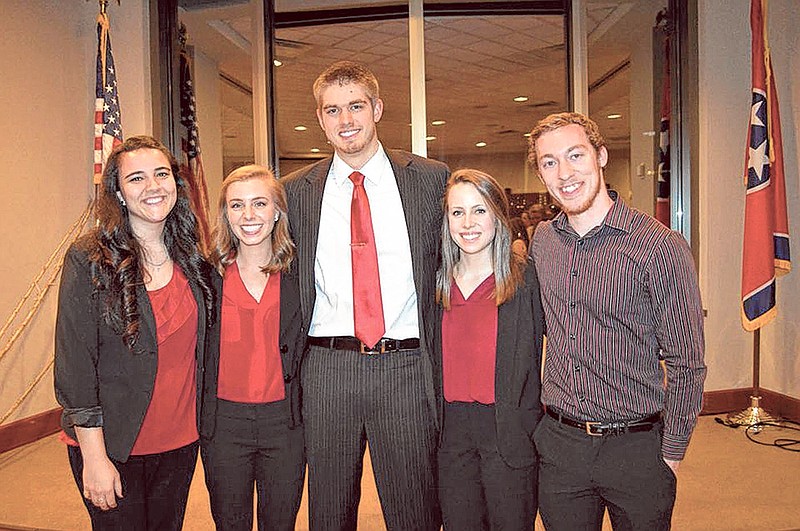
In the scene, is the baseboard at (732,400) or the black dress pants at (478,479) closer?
the black dress pants at (478,479)

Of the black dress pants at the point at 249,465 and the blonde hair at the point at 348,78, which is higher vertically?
the blonde hair at the point at 348,78

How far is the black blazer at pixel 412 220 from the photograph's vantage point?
7.39 ft

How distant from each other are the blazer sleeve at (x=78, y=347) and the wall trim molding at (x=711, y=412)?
9.76 feet

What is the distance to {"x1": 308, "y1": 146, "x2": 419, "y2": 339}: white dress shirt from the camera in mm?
2256

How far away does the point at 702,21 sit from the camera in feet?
15.5

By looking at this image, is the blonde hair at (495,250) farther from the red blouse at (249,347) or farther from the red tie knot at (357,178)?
the red blouse at (249,347)

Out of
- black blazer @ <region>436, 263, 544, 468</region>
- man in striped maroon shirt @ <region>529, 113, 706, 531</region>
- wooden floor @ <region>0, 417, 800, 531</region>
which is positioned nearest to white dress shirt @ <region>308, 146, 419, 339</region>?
black blazer @ <region>436, 263, 544, 468</region>

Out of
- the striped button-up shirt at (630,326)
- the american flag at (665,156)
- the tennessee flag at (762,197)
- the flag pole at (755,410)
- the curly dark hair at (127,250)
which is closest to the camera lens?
the striped button-up shirt at (630,326)

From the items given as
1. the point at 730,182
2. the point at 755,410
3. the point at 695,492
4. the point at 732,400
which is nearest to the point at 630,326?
the point at 695,492

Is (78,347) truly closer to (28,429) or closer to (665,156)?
A: (28,429)

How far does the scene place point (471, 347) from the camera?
2146mm

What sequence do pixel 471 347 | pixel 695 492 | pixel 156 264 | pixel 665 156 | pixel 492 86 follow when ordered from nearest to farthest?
pixel 156 264 → pixel 471 347 → pixel 695 492 → pixel 665 156 → pixel 492 86

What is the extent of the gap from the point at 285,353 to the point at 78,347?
62 centimetres

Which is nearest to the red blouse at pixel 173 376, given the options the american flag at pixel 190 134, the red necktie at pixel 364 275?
the red necktie at pixel 364 275
